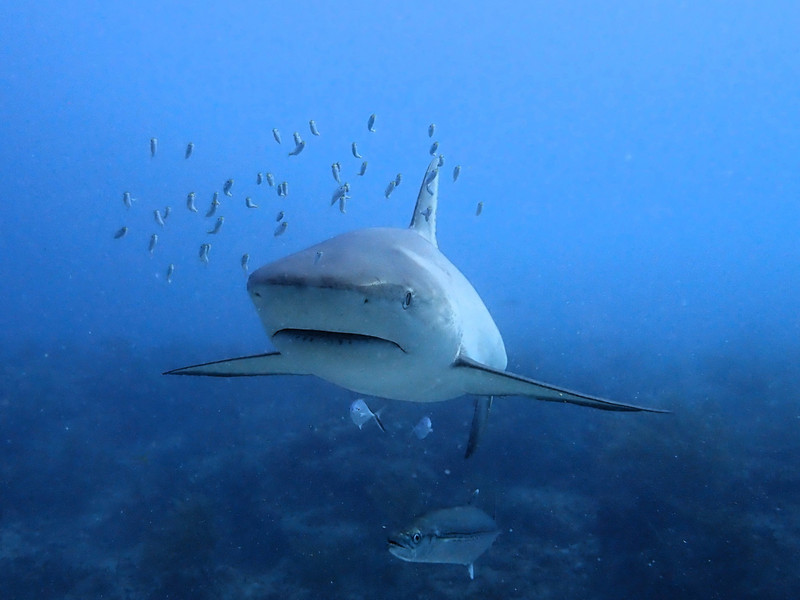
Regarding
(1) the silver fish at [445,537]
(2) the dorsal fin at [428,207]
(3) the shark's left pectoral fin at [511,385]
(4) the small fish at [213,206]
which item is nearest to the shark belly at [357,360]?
(3) the shark's left pectoral fin at [511,385]

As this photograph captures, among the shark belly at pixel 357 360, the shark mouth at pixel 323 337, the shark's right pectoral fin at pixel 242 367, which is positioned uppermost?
the shark mouth at pixel 323 337

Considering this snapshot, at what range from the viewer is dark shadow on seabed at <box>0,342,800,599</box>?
6.50 meters

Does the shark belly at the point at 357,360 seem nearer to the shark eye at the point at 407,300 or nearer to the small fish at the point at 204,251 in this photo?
the shark eye at the point at 407,300

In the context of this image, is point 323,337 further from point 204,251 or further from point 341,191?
point 204,251

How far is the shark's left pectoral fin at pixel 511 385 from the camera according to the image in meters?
2.82

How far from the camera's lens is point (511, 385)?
314 cm

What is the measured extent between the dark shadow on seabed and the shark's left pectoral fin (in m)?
4.11

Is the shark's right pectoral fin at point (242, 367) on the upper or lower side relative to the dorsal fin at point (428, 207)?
lower

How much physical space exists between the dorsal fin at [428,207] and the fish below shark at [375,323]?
1521 mm

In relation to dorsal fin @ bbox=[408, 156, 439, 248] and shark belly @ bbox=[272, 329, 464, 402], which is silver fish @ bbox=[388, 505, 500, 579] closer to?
shark belly @ bbox=[272, 329, 464, 402]

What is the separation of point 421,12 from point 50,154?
87.1 m

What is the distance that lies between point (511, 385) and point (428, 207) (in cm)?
266

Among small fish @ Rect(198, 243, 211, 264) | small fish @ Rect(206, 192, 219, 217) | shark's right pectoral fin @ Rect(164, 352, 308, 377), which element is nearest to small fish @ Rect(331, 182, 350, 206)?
small fish @ Rect(206, 192, 219, 217)

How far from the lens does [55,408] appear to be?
46.3ft
